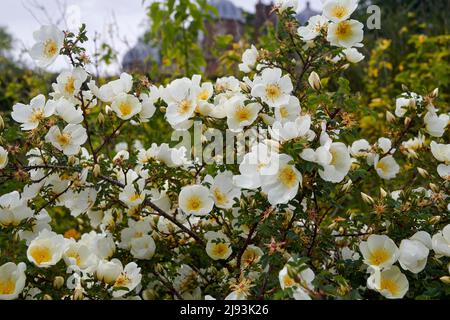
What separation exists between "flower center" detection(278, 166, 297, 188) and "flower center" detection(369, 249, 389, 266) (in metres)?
0.31

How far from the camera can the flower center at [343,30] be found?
1.70m

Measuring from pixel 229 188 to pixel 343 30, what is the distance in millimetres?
615

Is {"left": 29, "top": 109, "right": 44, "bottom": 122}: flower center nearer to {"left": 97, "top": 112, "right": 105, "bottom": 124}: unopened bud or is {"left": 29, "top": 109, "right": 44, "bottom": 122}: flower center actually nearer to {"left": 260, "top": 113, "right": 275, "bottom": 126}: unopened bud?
{"left": 97, "top": 112, "right": 105, "bottom": 124}: unopened bud

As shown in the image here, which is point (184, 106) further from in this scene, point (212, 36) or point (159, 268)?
point (212, 36)

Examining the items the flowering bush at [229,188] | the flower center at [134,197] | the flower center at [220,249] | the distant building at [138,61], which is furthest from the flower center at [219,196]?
the distant building at [138,61]

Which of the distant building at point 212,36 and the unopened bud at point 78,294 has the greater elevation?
the distant building at point 212,36

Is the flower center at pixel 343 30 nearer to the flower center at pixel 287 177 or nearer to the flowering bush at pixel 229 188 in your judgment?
the flowering bush at pixel 229 188

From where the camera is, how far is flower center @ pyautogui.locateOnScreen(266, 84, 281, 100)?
160cm

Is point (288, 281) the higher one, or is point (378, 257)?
point (378, 257)

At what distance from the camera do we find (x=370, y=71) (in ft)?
16.8

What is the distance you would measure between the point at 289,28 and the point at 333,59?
197mm

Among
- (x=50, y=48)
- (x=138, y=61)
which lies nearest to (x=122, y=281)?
(x=50, y=48)

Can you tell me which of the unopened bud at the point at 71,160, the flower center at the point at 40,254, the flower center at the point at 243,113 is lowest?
the flower center at the point at 40,254

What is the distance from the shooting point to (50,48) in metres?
1.78
